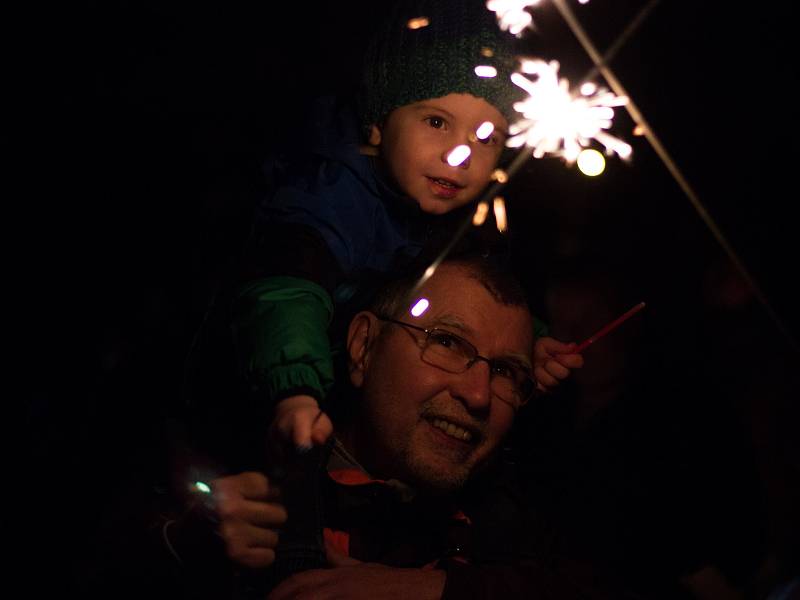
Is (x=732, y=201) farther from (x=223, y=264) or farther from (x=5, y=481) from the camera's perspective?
(x=5, y=481)

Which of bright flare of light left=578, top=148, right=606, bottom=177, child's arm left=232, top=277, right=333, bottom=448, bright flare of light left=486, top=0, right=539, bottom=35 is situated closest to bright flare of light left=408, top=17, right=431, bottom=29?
bright flare of light left=486, top=0, right=539, bottom=35

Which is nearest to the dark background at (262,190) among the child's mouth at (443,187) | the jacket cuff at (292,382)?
the child's mouth at (443,187)

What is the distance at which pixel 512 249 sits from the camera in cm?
291

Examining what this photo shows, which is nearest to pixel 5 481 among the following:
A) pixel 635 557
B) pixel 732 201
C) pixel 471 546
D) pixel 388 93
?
pixel 471 546

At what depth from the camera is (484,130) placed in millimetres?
2252

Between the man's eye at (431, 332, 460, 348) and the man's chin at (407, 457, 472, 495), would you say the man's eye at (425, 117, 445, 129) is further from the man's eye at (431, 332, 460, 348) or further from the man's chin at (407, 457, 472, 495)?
the man's chin at (407, 457, 472, 495)

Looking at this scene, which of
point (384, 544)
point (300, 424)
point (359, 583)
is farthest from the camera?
point (384, 544)

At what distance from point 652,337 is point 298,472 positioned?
1789 mm

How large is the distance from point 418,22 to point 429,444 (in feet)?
4.27

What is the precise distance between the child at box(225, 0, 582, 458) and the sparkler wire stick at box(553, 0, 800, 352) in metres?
0.78

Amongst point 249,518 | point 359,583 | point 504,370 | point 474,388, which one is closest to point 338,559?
point 359,583

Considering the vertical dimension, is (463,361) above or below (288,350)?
below

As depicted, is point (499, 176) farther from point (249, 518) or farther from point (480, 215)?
point (249, 518)

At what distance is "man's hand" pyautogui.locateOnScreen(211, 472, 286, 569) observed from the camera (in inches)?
69.6
